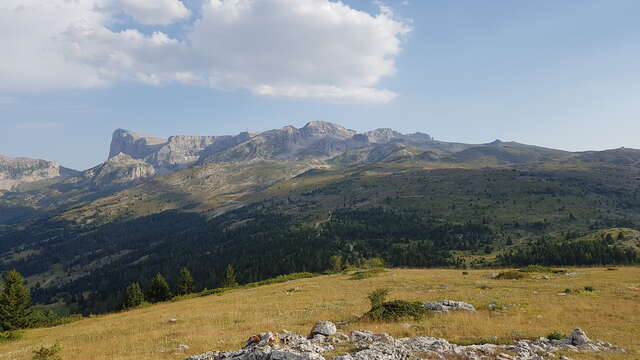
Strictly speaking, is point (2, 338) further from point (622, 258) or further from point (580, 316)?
point (622, 258)

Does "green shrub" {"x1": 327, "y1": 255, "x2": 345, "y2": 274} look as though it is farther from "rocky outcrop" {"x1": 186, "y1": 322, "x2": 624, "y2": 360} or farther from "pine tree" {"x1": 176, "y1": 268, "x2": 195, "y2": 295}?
"rocky outcrop" {"x1": 186, "y1": 322, "x2": 624, "y2": 360}

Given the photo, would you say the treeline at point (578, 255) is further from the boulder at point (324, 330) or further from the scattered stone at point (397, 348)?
the boulder at point (324, 330)

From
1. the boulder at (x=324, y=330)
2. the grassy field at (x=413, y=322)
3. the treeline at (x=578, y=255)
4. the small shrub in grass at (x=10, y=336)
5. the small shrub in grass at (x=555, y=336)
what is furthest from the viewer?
the treeline at (x=578, y=255)

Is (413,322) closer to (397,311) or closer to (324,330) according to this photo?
(397,311)

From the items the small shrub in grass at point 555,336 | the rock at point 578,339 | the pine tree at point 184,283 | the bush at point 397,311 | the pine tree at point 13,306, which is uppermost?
the rock at point 578,339

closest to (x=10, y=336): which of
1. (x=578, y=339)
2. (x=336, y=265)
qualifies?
(x=578, y=339)

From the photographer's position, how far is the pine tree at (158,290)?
86812mm

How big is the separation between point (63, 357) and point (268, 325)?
48.1 feet

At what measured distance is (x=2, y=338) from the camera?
1513 inches

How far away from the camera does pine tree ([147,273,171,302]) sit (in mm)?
86812

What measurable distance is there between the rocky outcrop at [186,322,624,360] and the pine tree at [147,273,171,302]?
3070 inches

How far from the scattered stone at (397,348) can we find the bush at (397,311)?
6.28 m

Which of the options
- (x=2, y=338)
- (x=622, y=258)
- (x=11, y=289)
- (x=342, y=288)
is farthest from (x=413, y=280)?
(x=622, y=258)

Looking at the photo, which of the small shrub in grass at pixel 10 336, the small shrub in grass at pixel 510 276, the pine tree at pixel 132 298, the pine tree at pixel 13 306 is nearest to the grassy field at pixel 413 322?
the small shrub in grass at pixel 10 336
